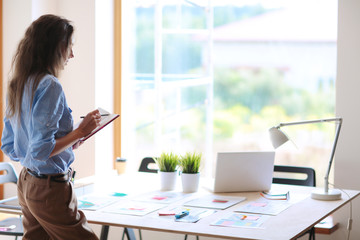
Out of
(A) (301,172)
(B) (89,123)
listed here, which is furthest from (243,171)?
(B) (89,123)

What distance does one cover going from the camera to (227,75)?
25.6 feet

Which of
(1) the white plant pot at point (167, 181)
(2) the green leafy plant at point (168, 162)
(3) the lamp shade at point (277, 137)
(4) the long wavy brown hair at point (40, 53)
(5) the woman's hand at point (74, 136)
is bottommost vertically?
(1) the white plant pot at point (167, 181)

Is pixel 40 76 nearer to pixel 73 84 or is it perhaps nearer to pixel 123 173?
pixel 123 173

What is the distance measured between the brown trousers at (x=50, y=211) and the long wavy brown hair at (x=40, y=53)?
0.29 metres

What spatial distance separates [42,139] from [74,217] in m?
0.36

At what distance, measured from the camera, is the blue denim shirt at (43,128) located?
7.32 feet

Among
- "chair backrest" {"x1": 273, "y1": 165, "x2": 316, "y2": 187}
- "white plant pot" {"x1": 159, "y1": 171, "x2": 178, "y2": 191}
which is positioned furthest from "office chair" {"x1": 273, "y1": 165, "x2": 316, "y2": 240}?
"white plant pot" {"x1": 159, "y1": 171, "x2": 178, "y2": 191}

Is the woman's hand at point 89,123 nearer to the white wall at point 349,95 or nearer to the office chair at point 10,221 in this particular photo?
the office chair at point 10,221

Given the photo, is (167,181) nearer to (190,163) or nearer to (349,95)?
(190,163)

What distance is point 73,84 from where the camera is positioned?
4.41 meters

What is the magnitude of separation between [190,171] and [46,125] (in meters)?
1.21

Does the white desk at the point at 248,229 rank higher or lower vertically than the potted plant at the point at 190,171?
lower

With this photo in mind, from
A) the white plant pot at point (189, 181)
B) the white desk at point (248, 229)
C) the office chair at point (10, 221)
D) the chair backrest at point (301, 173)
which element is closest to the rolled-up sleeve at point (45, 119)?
the white desk at point (248, 229)

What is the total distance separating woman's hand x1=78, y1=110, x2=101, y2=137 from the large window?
44.9 inches
